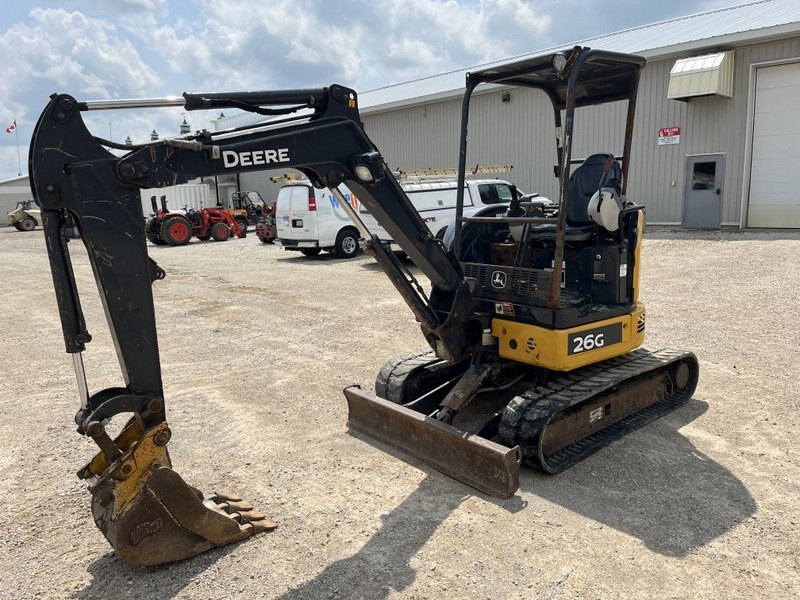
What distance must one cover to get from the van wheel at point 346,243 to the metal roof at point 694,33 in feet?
17.7

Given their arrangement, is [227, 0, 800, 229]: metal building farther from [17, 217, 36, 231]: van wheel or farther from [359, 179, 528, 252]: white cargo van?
[17, 217, 36, 231]: van wheel

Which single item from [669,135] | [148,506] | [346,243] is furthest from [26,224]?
[148,506]

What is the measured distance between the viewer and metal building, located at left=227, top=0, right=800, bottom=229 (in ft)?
53.5

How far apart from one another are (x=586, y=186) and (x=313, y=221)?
12.0 m

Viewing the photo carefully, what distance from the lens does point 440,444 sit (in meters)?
4.50

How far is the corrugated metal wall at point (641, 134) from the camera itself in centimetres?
1694

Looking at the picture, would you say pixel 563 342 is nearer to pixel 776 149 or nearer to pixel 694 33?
pixel 776 149

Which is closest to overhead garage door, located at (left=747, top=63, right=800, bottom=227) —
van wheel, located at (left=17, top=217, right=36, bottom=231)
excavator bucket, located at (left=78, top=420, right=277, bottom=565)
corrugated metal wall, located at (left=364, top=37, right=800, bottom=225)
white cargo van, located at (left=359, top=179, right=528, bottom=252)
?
corrugated metal wall, located at (left=364, top=37, right=800, bottom=225)

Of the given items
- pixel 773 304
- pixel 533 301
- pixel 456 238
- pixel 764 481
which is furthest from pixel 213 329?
pixel 773 304

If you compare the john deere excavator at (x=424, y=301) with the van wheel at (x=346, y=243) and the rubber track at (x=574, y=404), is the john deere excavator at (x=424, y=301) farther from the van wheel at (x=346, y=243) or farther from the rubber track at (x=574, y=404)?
the van wheel at (x=346, y=243)

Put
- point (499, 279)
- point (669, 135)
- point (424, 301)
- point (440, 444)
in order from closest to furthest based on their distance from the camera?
point (440, 444) < point (424, 301) < point (499, 279) < point (669, 135)

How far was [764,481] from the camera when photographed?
430 cm

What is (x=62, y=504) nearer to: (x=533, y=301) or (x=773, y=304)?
(x=533, y=301)

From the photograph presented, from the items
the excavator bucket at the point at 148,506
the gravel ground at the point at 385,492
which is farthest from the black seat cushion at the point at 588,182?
the excavator bucket at the point at 148,506
